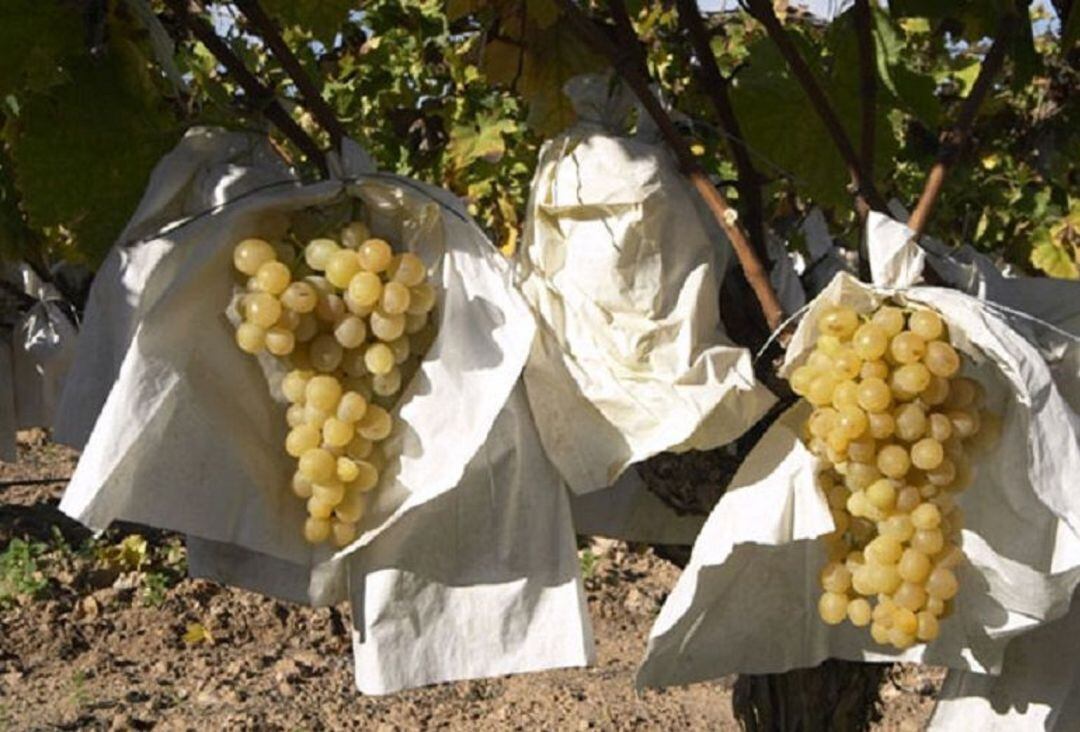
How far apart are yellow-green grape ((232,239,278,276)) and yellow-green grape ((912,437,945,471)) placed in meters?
0.57

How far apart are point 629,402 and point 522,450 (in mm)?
107

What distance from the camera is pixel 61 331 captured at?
289 cm

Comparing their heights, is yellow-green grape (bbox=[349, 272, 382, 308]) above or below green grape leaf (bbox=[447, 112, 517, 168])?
above

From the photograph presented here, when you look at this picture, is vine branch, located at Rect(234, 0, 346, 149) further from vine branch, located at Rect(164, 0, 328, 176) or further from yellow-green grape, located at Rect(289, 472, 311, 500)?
yellow-green grape, located at Rect(289, 472, 311, 500)

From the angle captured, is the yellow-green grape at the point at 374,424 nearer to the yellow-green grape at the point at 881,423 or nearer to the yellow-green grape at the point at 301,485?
the yellow-green grape at the point at 301,485

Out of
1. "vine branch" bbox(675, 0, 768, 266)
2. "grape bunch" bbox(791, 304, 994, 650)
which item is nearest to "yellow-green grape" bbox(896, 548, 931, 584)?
"grape bunch" bbox(791, 304, 994, 650)

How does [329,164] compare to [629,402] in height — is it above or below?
above

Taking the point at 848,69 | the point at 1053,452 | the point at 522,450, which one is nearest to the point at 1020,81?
the point at 848,69

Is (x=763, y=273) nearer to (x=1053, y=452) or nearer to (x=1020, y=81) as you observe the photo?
(x=1053, y=452)

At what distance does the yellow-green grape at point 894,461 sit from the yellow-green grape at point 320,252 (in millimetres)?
501

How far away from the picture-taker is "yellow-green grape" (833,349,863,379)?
47.3 inches

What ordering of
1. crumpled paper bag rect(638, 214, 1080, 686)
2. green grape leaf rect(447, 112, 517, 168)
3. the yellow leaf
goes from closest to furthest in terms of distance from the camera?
crumpled paper bag rect(638, 214, 1080, 686) < green grape leaf rect(447, 112, 517, 168) < the yellow leaf

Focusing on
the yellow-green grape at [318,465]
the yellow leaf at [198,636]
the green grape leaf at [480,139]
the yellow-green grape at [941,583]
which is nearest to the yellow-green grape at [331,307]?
the yellow-green grape at [318,465]

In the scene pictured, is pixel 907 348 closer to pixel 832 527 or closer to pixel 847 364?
pixel 847 364
